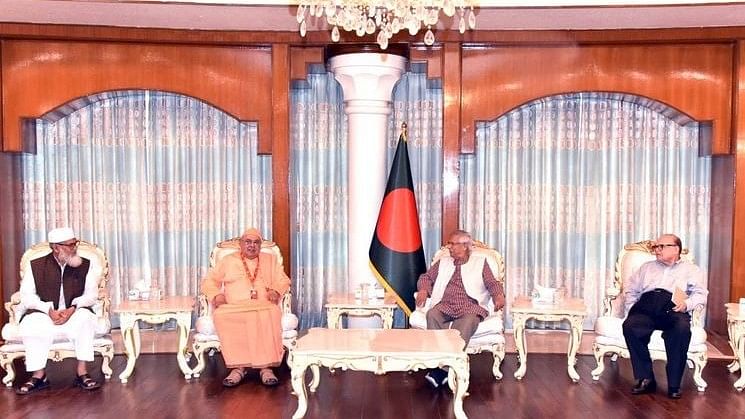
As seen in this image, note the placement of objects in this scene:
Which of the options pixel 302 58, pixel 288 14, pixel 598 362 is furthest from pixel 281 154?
pixel 598 362

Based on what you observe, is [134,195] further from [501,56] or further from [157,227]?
[501,56]

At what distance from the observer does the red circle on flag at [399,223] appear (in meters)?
6.51

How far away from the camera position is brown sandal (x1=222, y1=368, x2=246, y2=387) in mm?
5457

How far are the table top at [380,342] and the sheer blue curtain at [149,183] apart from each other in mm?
2635

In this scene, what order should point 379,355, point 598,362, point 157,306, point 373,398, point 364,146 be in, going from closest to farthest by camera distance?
point 379,355 < point 373,398 < point 598,362 < point 157,306 < point 364,146

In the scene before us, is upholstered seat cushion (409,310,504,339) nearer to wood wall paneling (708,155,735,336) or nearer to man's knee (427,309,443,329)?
man's knee (427,309,443,329)

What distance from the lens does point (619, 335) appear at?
18.3 ft

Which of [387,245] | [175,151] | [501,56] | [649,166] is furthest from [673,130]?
[175,151]

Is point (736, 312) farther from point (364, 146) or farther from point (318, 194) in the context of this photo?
point (318, 194)

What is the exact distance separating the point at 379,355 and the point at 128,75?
3723 millimetres

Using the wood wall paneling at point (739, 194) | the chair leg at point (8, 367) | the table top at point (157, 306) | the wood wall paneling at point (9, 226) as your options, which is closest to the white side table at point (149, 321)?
the table top at point (157, 306)

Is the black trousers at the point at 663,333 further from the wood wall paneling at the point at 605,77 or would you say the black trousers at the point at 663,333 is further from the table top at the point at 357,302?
the wood wall paneling at the point at 605,77

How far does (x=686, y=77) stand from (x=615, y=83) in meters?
0.61

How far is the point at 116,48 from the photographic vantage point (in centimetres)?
670
